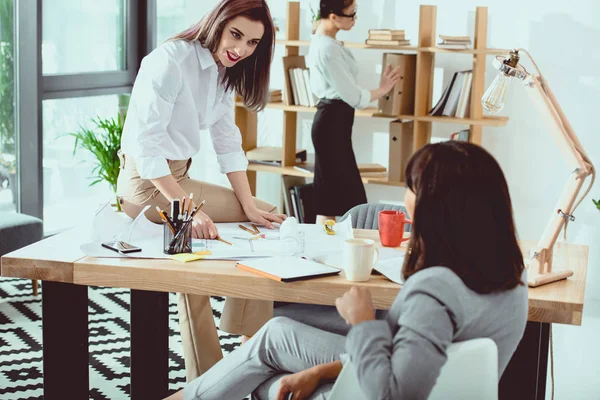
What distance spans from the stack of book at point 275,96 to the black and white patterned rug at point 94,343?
141 centimetres

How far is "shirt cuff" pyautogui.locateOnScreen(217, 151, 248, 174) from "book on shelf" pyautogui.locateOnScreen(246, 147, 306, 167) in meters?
2.15

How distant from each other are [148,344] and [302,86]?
271 cm

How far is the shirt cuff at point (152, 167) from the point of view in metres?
2.72

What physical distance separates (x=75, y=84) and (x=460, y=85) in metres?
2.36

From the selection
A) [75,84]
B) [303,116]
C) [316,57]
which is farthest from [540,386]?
[75,84]

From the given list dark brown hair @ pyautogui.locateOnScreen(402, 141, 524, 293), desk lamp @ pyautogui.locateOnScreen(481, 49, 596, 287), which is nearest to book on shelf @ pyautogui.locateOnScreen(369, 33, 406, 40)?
desk lamp @ pyautogui.locateOnScreen(481, 49, 596, 287)

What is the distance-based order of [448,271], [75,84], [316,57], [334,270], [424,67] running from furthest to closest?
[75,84] < [424,67] < [316,57] < [334,270] < [448,271]

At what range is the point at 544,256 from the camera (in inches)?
89.7

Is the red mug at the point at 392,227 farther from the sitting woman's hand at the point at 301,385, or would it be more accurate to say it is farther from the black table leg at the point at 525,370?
the sitting woman's hand at the point at 301,385

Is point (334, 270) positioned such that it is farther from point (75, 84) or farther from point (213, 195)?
point (75, 84)

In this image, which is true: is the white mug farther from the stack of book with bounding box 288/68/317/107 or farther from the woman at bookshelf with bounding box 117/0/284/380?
the stack of book with bounding box 288/68/317/107

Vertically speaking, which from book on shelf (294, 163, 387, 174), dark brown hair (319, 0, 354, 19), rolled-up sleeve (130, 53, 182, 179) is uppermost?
dark brown hair (319, 0, 354, 19)

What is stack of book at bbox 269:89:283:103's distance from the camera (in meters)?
5.24

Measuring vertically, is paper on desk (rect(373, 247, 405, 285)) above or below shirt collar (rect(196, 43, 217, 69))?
below
